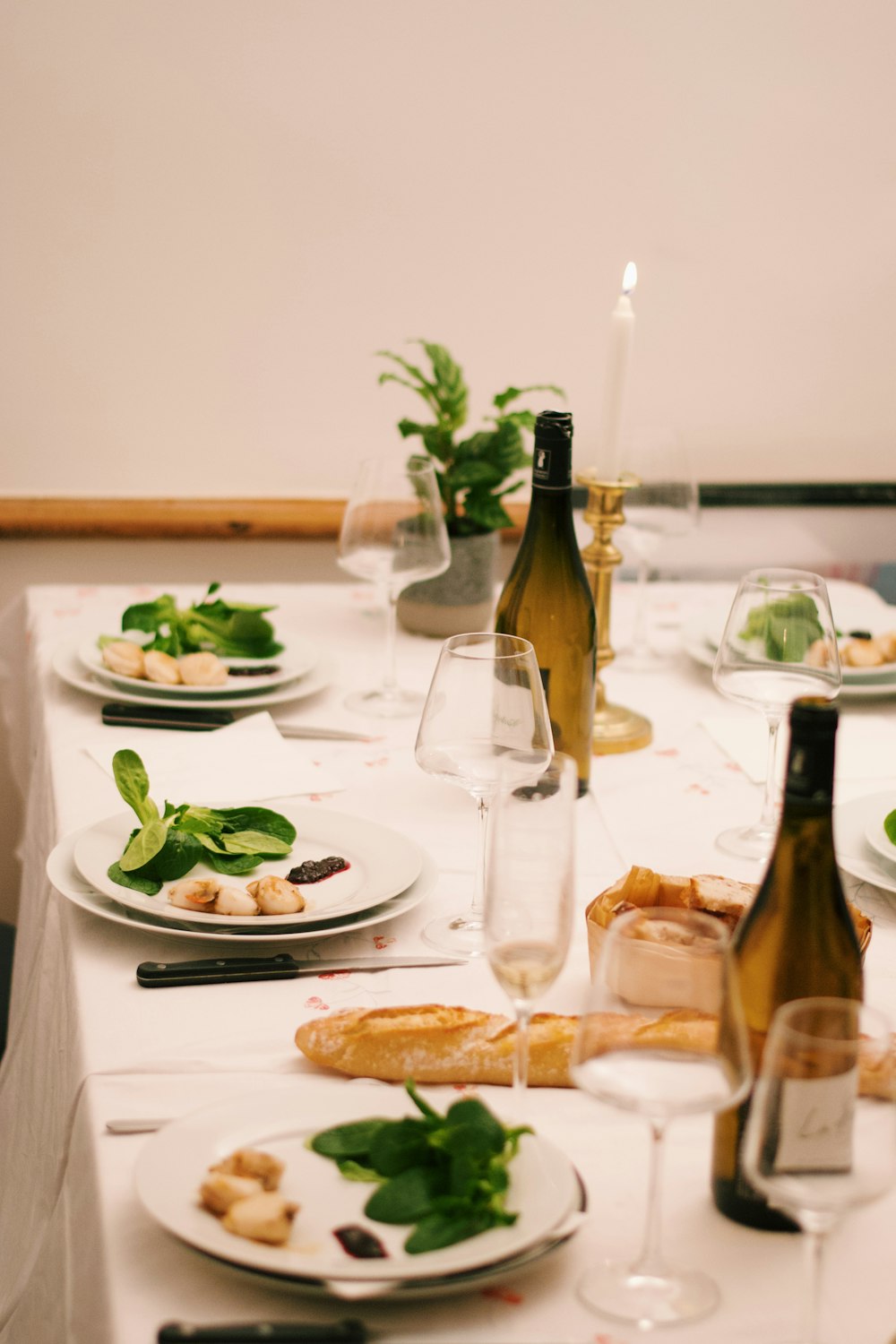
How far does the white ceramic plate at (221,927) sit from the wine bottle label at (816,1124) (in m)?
0.45

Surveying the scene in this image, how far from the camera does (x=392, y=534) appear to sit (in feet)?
5.03

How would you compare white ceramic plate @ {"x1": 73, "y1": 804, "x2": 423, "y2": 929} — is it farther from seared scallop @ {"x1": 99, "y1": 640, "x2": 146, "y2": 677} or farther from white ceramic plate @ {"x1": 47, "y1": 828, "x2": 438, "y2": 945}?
seared scallop @ {"x1": 99, "y1": 640, "x2": 146, "y2": 677}

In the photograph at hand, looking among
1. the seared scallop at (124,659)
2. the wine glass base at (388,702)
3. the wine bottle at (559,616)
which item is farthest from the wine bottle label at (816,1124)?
the seared scallop at (124,659)

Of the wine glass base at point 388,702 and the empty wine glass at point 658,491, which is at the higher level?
the empty wine glass at point 658,491

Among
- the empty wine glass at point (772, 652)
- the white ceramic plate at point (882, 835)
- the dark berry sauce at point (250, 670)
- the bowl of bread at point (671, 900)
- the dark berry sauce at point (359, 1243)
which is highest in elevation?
the empty wine glass at point (772, 652)

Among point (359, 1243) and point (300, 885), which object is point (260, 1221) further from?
point (300, 885)

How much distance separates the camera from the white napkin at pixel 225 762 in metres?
1.24

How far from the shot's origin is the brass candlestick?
4.66 feet

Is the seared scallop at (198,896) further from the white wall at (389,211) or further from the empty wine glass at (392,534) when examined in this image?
the white wall at (389,211)

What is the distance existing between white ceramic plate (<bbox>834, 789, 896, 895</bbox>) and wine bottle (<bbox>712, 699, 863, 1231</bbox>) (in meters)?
0.33

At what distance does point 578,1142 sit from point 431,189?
203 centimetres

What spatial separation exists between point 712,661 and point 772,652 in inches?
20.5

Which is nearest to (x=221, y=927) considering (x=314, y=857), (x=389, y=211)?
(x=314, y=857)

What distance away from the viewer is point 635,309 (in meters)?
2.55
